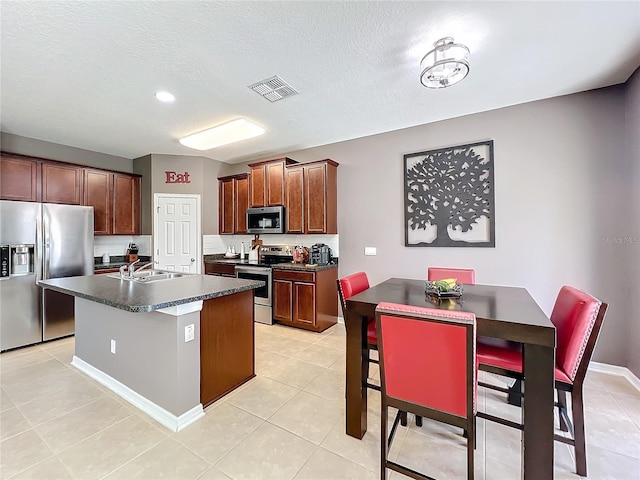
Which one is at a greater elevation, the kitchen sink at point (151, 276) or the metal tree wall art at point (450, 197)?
the metal tree wall art at point (450, 197)

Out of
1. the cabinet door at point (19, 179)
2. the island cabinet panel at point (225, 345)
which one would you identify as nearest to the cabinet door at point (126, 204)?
the cabinet door at point (19, 179)

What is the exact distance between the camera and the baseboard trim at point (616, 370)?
254 centimetres

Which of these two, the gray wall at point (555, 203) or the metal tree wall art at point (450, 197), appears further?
the metal tree wall art at point (450, 197)

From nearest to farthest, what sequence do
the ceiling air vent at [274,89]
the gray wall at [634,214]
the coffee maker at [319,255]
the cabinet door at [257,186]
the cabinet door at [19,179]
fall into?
the gray wall at [634,214] → the ceiling air vent at [274,89] → the cabinet door at [19,179] → the coffee maker at [319,255] → the cabinet door at [257,186]

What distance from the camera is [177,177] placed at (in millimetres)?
5020

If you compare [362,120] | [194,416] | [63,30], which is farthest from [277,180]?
[194,416]

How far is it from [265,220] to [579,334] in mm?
3985

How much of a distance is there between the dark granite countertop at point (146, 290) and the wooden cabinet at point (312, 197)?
71.2 inches

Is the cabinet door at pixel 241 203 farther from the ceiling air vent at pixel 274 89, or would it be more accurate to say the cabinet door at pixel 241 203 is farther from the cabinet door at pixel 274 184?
the ceiling air vent at pixel 274 89

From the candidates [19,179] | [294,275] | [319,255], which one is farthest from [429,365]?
[19,179]

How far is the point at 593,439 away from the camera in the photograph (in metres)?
1.88

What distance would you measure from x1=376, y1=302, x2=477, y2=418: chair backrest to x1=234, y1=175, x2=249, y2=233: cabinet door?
3.97 meters

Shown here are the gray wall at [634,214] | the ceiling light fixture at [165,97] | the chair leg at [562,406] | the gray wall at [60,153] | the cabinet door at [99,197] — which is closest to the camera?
the chair leg at [562,406]

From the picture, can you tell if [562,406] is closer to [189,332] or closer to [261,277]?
[189,332]
